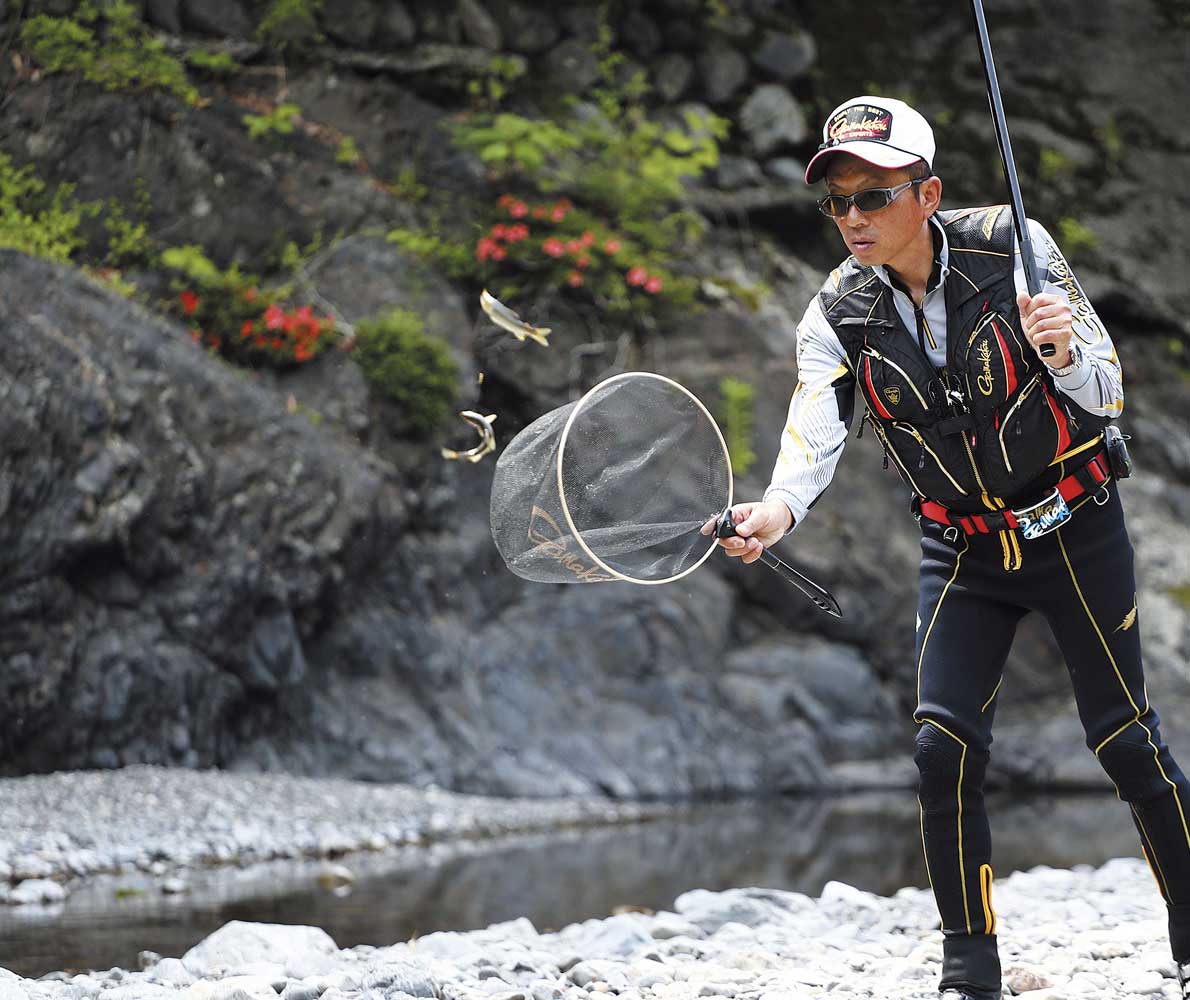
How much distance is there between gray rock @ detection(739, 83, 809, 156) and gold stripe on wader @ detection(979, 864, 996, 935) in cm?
1317

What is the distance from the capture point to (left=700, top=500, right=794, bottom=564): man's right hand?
3201mm

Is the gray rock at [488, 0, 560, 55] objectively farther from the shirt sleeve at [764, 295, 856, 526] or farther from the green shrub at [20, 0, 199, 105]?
the shirt sleeve at [764, 295, 856, 526]

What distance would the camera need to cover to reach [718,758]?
11242mm

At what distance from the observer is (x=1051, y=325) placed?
2922 mm

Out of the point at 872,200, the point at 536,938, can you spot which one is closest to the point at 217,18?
the point at 536,938

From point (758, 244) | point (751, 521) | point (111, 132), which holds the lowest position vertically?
point (758, 244)

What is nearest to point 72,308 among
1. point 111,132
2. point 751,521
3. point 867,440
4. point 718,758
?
point 111,132

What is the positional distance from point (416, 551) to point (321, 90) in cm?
474

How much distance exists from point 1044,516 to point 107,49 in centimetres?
982

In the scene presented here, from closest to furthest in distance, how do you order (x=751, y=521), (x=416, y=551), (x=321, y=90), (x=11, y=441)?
(x=751, y=521)
(x=11, y=441)
(x=416, y=551)
(x=321, y=90)

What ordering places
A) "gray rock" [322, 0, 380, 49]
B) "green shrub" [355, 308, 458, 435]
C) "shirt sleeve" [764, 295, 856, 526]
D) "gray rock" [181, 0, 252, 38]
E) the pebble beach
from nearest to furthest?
"shirt sleeve" [764, 295, 856, 526]
the pebble beach
"green shrub" [355, 308, 458, 435]
"gray rock" [181, 0, 252, 38]
"gray rock" [322, 0, 380, 49]

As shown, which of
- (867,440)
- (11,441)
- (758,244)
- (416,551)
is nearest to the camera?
(11,441)

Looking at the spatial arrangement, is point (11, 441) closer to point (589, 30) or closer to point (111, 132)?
point (111, 132)

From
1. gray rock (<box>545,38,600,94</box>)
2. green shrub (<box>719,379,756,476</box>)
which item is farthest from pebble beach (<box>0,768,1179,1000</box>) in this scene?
gray rock (<box>545,38,600,94</box>)
